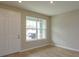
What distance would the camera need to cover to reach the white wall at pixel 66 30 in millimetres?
4816

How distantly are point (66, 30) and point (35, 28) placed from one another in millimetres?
1504

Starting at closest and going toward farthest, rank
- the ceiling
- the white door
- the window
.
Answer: the ceiling
the white door
the window

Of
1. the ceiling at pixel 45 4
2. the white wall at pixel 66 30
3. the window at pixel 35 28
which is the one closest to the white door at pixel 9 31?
the ceiling at pixel 45 4

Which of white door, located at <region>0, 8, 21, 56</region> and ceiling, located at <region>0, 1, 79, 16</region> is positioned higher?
ceiling, located at <region>0, 1, 79, 16</region>

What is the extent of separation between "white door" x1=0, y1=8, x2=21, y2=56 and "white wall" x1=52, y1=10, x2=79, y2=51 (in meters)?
2.30

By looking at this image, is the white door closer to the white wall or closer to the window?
the window

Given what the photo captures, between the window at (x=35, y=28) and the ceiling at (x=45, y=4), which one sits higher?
the ceiling at (x=45, y=4)

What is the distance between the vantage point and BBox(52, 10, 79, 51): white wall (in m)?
4.82

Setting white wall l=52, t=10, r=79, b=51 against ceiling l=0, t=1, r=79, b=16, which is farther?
white wall l=52, t=10, r=79, b=51

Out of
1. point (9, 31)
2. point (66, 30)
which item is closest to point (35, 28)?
point (66, 30)

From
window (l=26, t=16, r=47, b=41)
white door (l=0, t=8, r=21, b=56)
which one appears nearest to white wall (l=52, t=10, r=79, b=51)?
window (l=26, t=16, r=47, b=41)

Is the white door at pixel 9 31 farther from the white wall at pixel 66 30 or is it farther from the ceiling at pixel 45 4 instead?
the white wall at pixel 66 30

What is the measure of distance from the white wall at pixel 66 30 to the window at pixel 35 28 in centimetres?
64

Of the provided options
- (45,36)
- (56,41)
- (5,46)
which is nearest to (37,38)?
(45,36)
